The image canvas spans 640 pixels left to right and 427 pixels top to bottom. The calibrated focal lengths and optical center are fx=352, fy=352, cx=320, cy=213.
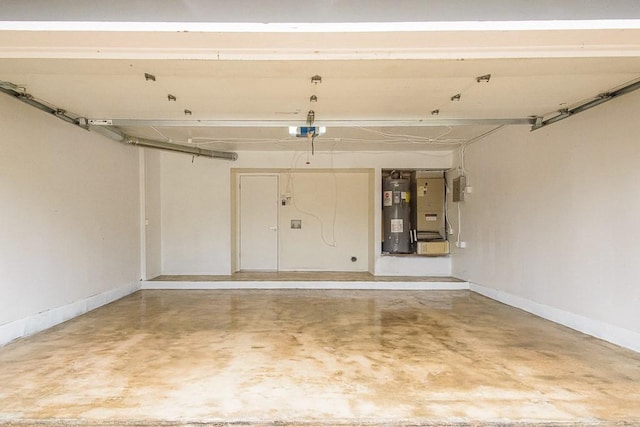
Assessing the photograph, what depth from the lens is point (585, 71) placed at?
2.72 metres

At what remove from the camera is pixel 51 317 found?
381 cm

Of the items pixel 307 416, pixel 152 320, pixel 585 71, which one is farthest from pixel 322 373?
pixel 585 71

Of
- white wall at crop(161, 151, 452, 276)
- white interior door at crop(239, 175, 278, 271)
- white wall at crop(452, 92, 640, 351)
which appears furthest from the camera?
white interior door at crop(239, 175, 278, 271)

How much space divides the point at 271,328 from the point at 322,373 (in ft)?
4.12

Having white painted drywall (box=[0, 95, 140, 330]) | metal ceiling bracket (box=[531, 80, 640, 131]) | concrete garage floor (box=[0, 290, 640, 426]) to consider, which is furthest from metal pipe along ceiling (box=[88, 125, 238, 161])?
metal ceiling bracket (box=[531, 80, 640, 131])

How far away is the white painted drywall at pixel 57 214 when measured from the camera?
331cm

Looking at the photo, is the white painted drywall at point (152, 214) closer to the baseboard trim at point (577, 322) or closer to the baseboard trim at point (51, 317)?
the baseboard trim at point (51, 317)

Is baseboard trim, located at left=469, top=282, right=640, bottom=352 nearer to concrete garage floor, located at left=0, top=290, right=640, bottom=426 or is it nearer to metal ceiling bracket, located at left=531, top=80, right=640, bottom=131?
concrete garage floor, located at left=0, top=290, right=640, bottom=426

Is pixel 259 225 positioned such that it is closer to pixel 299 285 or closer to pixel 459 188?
pixel 299 285

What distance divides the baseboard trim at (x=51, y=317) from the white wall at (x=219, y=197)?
1570 millimetres

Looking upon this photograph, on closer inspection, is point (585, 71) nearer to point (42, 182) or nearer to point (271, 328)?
point (271, 328)

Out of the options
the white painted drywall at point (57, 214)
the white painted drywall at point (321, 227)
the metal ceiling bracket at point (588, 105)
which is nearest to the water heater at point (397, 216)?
the white painted drywall at point (321, 227)

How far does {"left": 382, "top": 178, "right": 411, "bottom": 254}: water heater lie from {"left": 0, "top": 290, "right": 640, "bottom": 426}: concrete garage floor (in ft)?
7.24

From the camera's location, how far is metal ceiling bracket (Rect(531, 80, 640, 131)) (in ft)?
9.74
